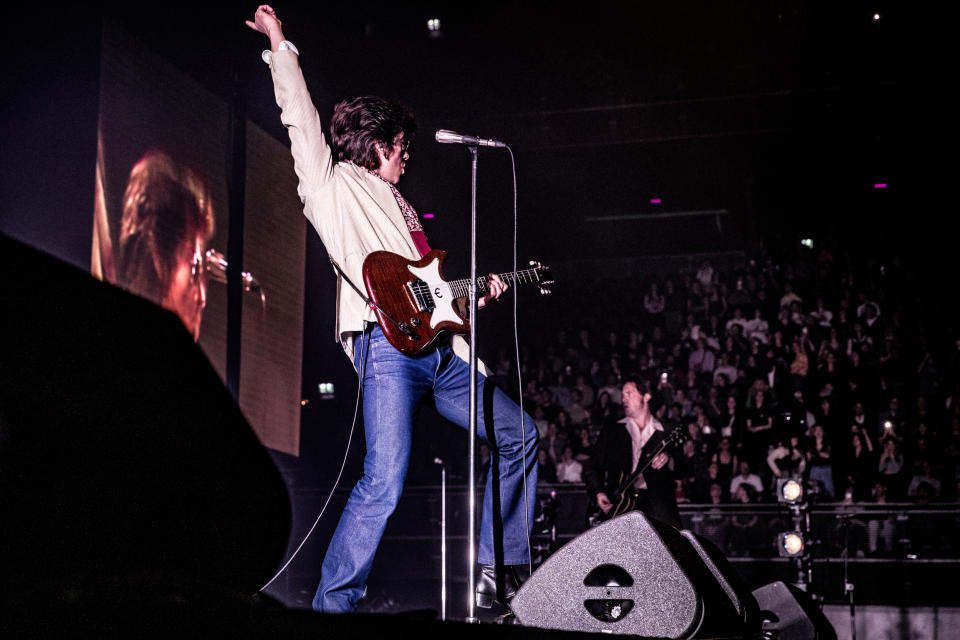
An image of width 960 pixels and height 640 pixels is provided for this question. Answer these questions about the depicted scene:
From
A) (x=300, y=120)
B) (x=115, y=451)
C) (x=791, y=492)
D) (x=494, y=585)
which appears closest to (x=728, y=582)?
(x=494, y=585)

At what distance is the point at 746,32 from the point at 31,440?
31.6 ft

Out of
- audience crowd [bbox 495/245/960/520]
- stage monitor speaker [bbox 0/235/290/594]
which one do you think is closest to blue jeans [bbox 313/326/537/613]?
stage monitor speaker [bbox 0/235/290/594]

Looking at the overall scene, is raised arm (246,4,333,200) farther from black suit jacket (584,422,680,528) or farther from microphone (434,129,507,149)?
black suit jacket (584,422,680,528)

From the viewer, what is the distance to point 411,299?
2895mm

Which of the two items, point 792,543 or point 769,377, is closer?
point 792,543

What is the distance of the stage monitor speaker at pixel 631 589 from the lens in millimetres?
2086

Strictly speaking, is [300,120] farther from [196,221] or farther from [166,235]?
[196,221]

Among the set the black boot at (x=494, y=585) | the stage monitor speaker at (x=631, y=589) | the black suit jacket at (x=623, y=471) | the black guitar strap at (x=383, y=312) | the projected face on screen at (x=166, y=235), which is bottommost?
the black boot at (x=494, y=585)

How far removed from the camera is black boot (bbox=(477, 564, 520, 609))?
9.39 feet

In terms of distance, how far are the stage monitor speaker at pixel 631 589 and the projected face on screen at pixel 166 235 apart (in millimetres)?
4062

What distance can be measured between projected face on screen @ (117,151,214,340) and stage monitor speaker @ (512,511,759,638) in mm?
4062

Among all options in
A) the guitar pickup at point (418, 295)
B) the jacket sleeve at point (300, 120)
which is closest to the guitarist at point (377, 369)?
the jacket sleeve at point (300, 120)

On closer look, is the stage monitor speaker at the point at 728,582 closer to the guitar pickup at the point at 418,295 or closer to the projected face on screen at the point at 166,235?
the guitar pickup at the point at 418,295

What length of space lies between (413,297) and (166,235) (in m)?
3.90
